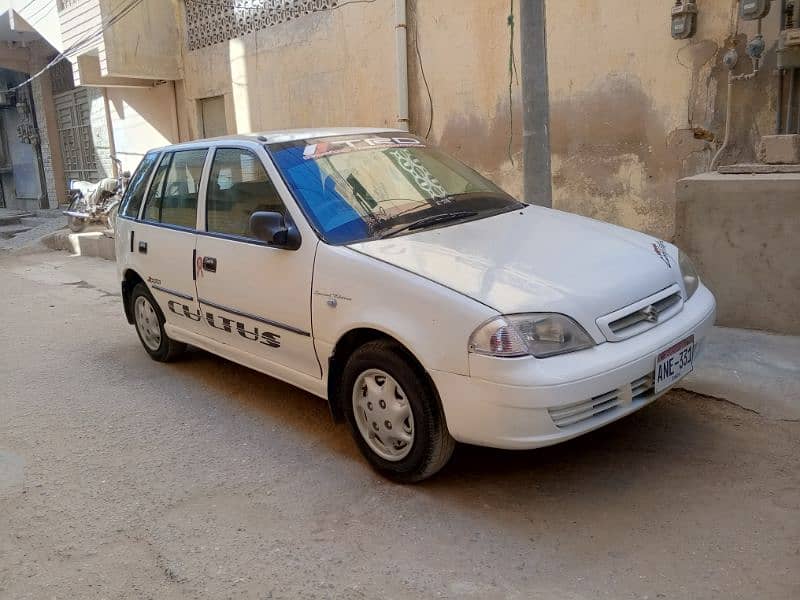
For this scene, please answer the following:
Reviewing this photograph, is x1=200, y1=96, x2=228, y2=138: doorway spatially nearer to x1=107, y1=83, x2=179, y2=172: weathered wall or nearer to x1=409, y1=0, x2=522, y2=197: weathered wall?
x1=107, y1=83, x2=179, y2=172: weathered wall

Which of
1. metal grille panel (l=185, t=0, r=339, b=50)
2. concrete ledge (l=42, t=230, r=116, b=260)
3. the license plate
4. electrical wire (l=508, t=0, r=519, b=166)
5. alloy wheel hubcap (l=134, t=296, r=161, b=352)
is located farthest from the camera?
concrete ledge (l=42, t=230, r=116, b=260)

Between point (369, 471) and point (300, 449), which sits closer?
point (369, 471)

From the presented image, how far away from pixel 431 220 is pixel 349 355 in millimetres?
887

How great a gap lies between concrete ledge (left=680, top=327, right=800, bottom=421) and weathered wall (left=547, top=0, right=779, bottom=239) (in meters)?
1.85

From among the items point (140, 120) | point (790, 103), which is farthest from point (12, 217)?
point (790, 103)

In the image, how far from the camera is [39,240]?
14258 mm

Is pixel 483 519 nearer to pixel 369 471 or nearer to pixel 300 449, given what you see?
pixel 369 471

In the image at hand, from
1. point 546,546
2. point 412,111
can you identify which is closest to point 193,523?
point 546,546

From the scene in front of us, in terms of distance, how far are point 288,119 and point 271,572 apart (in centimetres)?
892

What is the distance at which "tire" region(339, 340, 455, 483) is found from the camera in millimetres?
3192

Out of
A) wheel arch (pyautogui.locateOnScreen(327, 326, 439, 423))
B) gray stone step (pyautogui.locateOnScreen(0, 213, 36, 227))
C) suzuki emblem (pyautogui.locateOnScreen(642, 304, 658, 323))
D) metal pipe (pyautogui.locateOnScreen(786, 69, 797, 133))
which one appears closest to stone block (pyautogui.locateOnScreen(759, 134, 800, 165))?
metal pipe (pyautogui.locateOnScreen(786, 69, 797, 133))

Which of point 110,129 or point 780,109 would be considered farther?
point 110,129

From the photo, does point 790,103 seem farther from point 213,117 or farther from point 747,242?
point 213,117

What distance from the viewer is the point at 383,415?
3.42 metres
